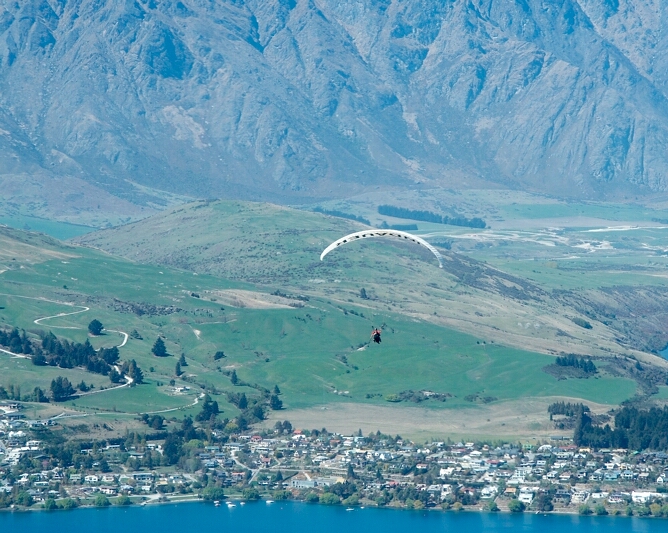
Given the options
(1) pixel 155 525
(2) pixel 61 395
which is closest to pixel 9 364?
(2) pixel 61 395

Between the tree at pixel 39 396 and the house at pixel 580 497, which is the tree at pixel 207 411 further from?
the house at pixel 580 497

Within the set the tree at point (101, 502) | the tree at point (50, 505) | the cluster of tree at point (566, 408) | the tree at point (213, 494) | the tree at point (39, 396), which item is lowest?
the tree at point (50, 505)

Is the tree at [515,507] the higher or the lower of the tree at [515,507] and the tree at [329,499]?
the higher

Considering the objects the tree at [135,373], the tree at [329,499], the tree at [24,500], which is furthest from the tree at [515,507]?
the tree at [135,373]

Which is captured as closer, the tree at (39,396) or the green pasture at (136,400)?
the green pasture at (136,400)

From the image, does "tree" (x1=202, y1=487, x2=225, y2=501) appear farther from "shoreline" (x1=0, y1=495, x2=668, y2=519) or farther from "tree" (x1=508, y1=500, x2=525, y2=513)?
"tree" (x1=508, y1=500, x2=525, y2=513)

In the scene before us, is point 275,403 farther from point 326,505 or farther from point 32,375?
point 326,505

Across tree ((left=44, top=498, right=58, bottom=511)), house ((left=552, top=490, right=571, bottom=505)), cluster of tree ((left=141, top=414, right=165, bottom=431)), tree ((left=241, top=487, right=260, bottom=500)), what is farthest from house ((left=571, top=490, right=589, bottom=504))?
tree ((left=44, top=498, right=58, bottom=511))
